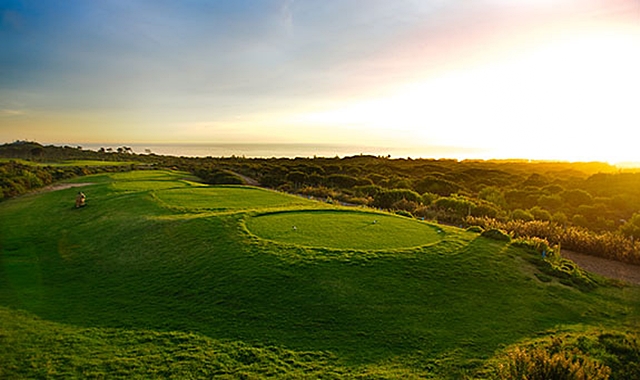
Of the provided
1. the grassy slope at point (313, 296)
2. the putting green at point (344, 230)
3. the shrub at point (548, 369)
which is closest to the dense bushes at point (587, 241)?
the grassy slope at point (313, 296)

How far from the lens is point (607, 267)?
1121 centimetres

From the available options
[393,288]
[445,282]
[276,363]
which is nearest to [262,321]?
[276,363]

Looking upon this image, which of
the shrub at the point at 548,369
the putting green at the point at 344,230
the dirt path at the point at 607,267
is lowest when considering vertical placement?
the dirt path at the point at 607,267

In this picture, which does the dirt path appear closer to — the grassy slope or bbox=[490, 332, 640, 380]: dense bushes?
the grassy slope

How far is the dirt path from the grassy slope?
7.83ft

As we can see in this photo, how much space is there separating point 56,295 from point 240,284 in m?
4.65

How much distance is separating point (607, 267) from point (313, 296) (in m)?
10.8

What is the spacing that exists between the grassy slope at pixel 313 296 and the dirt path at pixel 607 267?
2.39m

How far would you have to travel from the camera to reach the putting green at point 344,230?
29.6ft

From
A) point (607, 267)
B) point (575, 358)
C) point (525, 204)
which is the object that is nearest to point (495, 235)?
point (607, 267)

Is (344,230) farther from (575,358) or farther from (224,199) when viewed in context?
(224,199)

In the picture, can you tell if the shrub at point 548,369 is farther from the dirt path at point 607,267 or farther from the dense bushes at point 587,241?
the dense bushes at point 587,241

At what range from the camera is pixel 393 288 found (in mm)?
6785

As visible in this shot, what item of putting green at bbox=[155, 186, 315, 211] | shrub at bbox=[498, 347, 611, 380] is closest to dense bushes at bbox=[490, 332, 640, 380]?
shrub at bbox=[498, 347, 611, 380]
